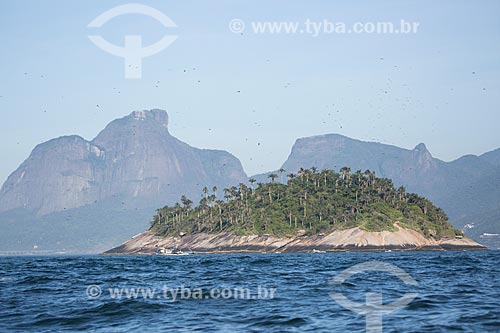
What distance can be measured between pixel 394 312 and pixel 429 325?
4.24m

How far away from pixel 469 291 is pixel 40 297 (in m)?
29.5

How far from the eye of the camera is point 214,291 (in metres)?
50.0

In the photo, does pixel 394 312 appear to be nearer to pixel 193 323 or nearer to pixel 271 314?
pixel 271 314

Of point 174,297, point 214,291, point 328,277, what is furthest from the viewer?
point 328,277

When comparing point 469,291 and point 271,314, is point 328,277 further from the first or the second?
point 271,314

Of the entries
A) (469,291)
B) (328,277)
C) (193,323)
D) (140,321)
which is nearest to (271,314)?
(193,323)

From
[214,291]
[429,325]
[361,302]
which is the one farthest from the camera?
[214,291]

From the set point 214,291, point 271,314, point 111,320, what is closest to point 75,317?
point 111,320

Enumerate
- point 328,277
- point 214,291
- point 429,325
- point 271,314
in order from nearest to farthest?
point 429,325 → point 271,314 → point 214,291 → point 328,277

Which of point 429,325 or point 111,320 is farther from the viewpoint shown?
point 111,320

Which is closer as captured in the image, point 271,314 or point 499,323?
point 499,323

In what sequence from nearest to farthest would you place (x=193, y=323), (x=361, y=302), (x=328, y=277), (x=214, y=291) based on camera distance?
(x=193, y=323) < (x=361, y=302) < (x=214, y=291) < (x=328, y=277)

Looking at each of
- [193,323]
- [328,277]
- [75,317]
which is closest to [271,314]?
[193,323]

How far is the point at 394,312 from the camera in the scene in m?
37.1
